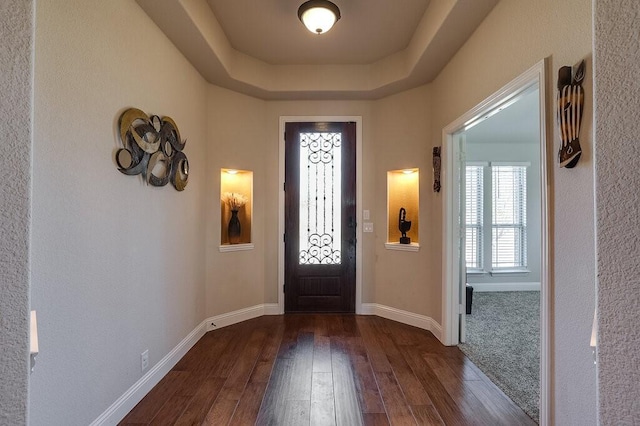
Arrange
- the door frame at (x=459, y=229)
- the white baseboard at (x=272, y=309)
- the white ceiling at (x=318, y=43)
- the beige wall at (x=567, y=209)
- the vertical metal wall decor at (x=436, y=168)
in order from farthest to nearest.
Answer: the white baseboard at (x=272, y=309) → the vertical metal wall decor at (x=436, y=168) → the white ceiling at (x=318, y=43) → the door frame at (x=459, y=229) → the beige wall at (x=567, y=209)

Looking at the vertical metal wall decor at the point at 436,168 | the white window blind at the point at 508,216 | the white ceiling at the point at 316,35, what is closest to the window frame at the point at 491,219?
the white window blind at the point at 508,216

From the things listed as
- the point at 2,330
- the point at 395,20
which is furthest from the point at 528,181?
the point at 2,330

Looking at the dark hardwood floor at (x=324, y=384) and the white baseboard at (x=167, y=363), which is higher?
the white baseboard at (x=167, y=363)

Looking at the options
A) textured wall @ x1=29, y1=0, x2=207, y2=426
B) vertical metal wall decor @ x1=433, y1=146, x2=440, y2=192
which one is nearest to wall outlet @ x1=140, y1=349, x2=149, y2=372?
textured wall @ x1=29, y1=0, x2=207, y2=426

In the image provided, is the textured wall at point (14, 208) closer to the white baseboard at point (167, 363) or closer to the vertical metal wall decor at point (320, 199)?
the white baseboard at point (167, 363)

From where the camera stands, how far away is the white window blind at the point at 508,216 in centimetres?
532

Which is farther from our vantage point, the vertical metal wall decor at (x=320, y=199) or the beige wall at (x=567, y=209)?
the vertical metal wall decor at (x=320, y=199)

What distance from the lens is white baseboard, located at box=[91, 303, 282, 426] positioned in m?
1.83

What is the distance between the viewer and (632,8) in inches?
26.1

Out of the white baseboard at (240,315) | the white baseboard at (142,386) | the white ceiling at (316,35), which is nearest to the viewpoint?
the white baseboard at (142,386)

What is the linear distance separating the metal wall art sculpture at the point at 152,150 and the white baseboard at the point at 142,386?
1.40 m

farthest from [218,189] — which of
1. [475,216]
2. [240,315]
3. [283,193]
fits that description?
[475,216]

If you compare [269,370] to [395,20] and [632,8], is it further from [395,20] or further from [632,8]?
[395,20]

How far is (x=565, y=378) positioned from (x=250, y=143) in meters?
3.48
